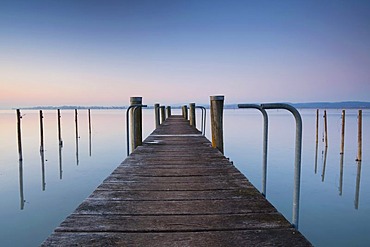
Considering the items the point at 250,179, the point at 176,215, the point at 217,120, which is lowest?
the point at 250,179

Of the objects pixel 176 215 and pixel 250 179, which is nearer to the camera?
pixel 176 215

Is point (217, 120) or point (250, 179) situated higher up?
point (217, 120)

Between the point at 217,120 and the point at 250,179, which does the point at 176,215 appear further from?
the point at 250,179

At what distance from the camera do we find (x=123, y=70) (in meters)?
31.3

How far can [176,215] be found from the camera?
2010 millimetres

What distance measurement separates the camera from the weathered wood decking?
1621mm

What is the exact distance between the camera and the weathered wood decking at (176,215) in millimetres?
1621

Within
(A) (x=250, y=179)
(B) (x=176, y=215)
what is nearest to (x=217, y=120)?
(B) (x=176, y=215)

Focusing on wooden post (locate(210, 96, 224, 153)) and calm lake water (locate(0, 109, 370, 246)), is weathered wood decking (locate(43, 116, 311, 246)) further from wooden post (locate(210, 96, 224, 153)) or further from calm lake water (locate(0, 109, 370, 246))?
calm lake water (locate(0, 109, 370, 246))

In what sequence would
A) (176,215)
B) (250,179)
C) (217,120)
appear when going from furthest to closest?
1. (250,179)
2. (217,120)
3. (176,215)

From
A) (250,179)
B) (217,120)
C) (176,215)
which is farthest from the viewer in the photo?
(250,179)

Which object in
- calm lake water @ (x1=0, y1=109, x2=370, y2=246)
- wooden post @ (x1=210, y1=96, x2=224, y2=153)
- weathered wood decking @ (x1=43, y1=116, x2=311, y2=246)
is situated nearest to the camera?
weathered wood decking @ (x1=43, y1=116, x2=311, y2=246)

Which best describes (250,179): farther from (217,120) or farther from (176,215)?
(176,215)

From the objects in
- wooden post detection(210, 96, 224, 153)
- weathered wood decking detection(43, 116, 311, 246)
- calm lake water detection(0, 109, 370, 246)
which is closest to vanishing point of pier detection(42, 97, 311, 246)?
weathered wood decking detection(43, 116, 311, 246)
